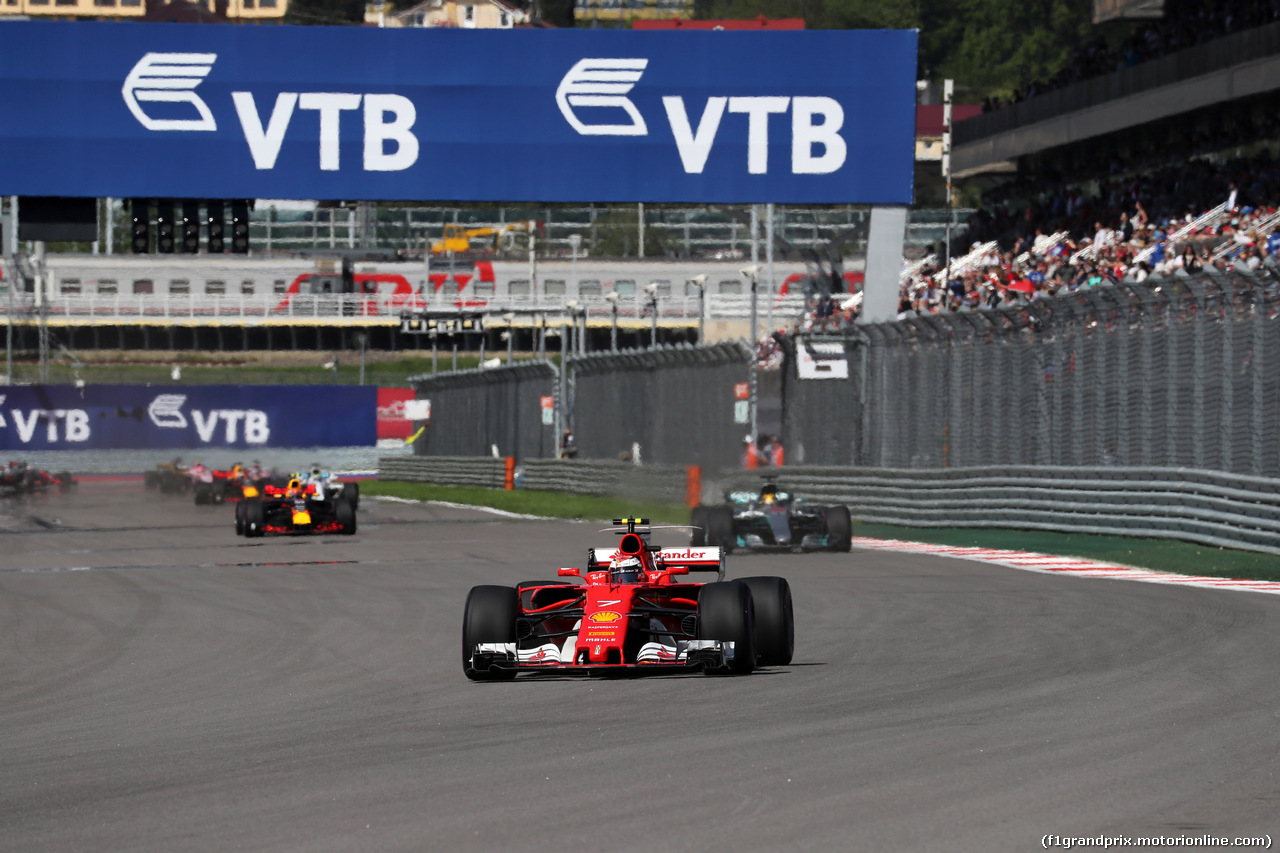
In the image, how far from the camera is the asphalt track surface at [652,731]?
5.55 metres

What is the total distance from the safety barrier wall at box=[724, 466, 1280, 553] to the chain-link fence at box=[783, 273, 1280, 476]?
0.23 meters

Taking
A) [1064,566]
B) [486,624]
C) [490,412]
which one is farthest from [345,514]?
[490,412]

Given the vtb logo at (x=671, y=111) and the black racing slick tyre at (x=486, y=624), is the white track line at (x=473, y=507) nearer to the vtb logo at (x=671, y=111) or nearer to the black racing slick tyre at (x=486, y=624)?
the vtb logo at (x=671, y=111)

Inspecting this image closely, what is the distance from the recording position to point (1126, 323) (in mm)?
20047

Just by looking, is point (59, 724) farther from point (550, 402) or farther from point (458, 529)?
point (550, 402)

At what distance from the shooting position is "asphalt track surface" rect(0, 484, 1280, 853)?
18.2 ft

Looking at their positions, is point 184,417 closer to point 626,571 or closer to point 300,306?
point 300,306

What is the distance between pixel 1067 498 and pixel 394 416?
38291mm

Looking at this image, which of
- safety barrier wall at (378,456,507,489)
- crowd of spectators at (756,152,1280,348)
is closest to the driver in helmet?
crowd of spectators at (756,152,1280,348)

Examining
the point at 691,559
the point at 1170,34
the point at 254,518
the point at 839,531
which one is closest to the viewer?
the point at 691,559

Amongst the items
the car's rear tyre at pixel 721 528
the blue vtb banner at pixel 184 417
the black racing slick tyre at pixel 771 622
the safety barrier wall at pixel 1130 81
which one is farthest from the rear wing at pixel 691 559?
the blue vtb banner at pixel 184 417

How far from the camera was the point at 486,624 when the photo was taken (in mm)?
9719

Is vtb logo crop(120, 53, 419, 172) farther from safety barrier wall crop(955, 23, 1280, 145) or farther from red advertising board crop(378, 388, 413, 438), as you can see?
red advertising board crop(378, 388, 413, 438)

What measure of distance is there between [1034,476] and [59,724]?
1582 centimetres
